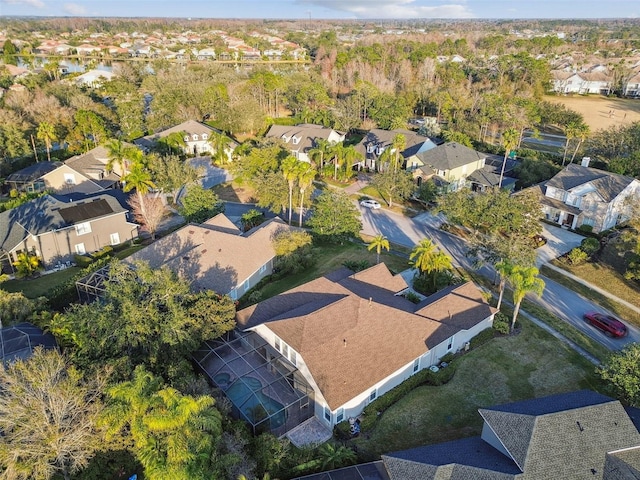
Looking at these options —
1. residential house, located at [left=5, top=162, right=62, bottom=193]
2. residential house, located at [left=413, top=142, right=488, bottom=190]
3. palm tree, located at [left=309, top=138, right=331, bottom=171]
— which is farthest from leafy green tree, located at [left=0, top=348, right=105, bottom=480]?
palm tree, located at [left=309, top=138, right=331, bottom=171]

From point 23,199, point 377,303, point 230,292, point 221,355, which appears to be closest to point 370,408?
point 377,303

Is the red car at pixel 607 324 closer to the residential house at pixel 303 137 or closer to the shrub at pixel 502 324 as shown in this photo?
the shrub at pixel 502 324

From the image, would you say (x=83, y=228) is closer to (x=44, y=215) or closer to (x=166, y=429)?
(x=44, y=215)

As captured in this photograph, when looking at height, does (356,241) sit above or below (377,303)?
below

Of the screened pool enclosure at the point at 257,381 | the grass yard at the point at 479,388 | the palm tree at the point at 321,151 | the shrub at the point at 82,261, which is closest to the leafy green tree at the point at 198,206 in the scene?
the shrub at the point at 82,261

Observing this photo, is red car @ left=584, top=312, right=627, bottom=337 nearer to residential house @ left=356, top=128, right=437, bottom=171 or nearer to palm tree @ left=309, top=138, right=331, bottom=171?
residential house @ left=356, top=128, right=437, bottom=171

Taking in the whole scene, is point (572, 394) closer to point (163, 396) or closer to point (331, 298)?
point (331, 298)

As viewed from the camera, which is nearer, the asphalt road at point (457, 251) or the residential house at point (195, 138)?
the asphalt road at point (457, 251)

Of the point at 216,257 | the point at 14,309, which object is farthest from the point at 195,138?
the point at 14,309
